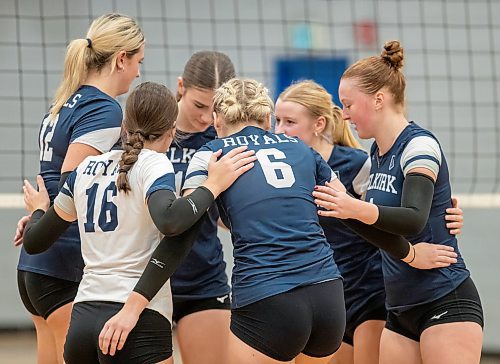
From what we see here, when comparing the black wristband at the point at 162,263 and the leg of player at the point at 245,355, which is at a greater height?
the black wristband at the point at 162,263

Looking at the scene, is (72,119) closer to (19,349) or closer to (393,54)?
(393,54)

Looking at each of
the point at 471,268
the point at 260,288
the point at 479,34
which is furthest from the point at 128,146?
the point at 479,34

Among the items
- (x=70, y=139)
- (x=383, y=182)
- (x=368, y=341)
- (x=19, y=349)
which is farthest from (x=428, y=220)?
(x=19, y=349)

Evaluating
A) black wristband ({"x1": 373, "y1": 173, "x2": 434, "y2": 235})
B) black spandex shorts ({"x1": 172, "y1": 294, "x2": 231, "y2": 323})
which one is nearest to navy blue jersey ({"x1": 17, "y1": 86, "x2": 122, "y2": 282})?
black spandex shorts ({"x1": 172, "y1": 294, "x2": 231, "y2": 323})

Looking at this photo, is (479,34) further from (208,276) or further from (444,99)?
(208,276)

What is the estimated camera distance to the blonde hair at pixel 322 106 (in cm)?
395

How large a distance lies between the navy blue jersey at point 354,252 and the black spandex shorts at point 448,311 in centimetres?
54

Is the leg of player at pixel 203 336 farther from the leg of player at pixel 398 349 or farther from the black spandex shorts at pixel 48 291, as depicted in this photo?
the leg of player at pixel 398 349

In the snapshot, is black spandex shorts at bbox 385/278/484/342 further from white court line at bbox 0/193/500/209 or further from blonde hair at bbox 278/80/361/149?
white court line at bbox 0/193/500/209

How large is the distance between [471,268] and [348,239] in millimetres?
2450

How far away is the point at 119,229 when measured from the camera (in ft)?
9.60

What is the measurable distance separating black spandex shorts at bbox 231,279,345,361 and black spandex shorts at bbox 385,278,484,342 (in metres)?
0.46

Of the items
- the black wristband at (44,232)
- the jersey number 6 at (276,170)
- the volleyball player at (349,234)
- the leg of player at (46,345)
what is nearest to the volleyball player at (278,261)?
the jersey number 6 at (276,170)

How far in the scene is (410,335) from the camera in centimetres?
342
